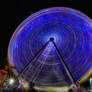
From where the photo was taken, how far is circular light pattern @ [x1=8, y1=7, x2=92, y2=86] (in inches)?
218

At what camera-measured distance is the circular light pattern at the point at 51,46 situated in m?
5.54

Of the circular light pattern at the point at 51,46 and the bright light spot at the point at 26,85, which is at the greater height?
the circular light pattern at the point at 51,46

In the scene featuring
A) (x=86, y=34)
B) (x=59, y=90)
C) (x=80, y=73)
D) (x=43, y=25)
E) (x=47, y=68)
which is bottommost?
(x=59, y=90)

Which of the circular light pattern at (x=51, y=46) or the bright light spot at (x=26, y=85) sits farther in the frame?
the bright light spot at (x=26, y=85)

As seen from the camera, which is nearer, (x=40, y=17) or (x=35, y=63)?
(x=40, y=17)

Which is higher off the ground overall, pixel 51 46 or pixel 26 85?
pixel 51 46

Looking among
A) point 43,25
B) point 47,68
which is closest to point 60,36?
point 43,25

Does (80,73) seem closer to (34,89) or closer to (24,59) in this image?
(34,89)

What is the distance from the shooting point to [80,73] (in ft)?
18.0

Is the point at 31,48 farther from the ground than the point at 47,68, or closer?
farther from the ground

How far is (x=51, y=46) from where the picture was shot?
250 inches

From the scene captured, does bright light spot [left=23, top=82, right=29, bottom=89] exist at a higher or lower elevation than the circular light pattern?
lower

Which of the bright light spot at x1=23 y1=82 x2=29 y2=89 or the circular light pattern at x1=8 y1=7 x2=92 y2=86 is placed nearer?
the circular light pattern at x1=8 y1=7 x2=92 y2=86

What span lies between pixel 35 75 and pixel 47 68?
0.45 meters
